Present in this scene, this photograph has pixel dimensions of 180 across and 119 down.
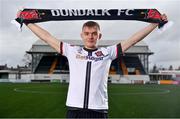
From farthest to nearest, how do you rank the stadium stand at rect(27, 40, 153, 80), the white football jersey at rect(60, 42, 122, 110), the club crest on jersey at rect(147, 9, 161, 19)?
1. the stadium stand at rect(27, 40, 153, 80)
2. the club crest on jersey at rect(147, 9, 161, 19)
3. the white football jersey at rect(60, 42, 122, 110)

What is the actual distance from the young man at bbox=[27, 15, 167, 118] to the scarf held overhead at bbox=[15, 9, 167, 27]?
0.32 metres

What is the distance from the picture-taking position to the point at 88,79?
10.7 ft

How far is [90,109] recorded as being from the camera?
326 cm

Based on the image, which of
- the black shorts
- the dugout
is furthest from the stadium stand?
the black shorts

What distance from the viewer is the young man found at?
3.26 meters

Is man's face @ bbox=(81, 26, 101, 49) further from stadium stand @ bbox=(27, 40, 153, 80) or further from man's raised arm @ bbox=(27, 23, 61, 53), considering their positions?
stadium stand @ bbox=(27, 40, 153, 80)

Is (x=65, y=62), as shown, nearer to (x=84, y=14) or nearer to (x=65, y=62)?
(x=65, y=62)

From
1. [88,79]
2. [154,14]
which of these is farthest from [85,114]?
[154,14]

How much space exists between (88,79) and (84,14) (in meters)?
0.80

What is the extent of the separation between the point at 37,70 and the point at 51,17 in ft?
203

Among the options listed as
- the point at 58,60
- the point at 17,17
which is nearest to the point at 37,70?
the point at 58,60

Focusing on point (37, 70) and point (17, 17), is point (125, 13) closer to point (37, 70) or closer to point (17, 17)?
point (17, 17)

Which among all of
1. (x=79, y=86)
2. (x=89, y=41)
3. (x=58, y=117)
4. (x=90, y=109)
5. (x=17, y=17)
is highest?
(x=17, y=17)

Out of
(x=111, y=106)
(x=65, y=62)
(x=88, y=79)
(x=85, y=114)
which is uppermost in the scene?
(x=65, y=62)
